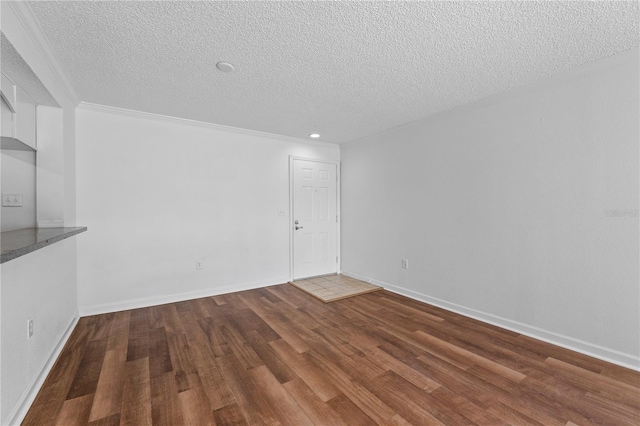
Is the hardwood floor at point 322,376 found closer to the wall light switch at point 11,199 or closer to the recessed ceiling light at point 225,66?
the wall light switch at point 11,199

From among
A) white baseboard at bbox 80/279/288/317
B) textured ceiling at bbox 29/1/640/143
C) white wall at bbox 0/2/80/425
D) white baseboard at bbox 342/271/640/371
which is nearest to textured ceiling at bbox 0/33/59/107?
white wall at bbox 0/2/80/425

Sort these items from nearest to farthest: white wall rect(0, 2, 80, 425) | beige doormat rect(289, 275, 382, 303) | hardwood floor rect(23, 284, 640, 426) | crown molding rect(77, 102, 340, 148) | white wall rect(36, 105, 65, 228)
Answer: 1. white wall rect(0, 2, 80, 425)
2. hardwood floor rect(23, 284, 640, 426)
3. white wall rect(36, 105, 65, 228)
4. crown molding rect(77, 102, 340, 148)
5. beige doormat rect(289, 275, 382, 303)

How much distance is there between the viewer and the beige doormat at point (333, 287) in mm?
3792

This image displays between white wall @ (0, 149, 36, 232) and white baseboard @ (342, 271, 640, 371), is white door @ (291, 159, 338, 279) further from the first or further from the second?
white wall @ (0, 149, 36, 232)

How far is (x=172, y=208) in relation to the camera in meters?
3.55

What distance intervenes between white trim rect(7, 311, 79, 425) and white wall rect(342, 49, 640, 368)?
3.71m

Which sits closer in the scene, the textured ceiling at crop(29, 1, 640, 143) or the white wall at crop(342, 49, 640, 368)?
the textured ceiling at crop(29, 1, 640, 143)

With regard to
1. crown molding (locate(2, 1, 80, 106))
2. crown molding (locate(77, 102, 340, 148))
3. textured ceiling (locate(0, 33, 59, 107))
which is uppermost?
crown molding (locate(77, 102, 340, 148))

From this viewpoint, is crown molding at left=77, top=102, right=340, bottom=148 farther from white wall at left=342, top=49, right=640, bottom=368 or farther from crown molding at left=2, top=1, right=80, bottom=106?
white wall at left=342, top=49, right=640, bottom=368

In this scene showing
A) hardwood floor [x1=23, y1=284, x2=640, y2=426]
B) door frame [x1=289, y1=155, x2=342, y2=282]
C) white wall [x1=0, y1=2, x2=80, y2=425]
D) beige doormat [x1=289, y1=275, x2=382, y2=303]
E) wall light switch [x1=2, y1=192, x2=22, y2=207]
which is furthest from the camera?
door frame [x1=289, y1=155, x2=342, y2=282]

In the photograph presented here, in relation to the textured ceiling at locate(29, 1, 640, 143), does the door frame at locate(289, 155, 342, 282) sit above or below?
below

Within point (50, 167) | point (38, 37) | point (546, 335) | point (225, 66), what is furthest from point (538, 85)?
point (50, 167)

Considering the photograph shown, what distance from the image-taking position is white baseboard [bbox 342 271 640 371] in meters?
2.10

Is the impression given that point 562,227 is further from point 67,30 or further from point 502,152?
point 67,30
